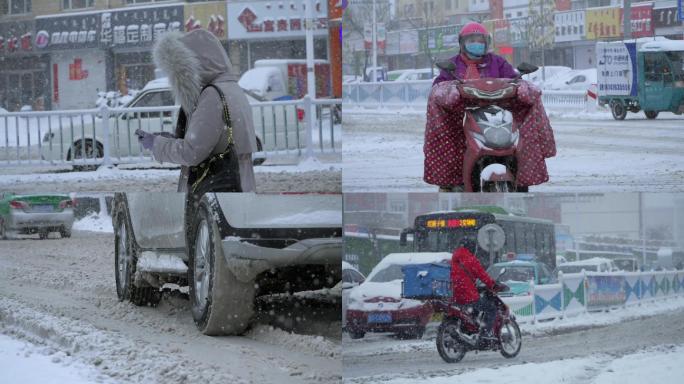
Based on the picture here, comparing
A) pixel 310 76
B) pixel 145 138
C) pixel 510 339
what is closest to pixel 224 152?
pixel 145 138

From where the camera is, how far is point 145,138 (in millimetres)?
2354

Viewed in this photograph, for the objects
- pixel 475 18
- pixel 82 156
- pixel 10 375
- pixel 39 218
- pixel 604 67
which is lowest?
pixel 10 375

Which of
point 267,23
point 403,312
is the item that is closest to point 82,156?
point 267,23

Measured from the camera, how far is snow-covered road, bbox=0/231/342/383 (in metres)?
2.50

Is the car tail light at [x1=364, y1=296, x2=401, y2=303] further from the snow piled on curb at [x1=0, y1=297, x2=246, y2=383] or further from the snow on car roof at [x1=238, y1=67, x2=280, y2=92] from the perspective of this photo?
the snow on car roof at [x1=238, y1=67, x2=280, y2=92]

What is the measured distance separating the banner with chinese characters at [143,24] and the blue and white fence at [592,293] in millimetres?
1198

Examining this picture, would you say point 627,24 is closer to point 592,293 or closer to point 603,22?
point 603,22

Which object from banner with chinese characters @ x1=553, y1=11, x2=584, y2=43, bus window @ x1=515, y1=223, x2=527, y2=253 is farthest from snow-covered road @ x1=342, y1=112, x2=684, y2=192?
banner with chinese characters @ x1=553, y1=11, x2=584, y2=43

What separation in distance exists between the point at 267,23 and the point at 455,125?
0.58m

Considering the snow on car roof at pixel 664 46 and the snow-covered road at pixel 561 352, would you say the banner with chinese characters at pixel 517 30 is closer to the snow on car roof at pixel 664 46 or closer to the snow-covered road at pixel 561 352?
the snow on car roof at pixel 664 46

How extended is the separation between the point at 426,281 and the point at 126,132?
920mm

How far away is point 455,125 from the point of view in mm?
2414

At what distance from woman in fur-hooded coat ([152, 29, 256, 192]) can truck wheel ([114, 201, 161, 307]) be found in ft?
1.34

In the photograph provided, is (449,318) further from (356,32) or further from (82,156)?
(82,156)
